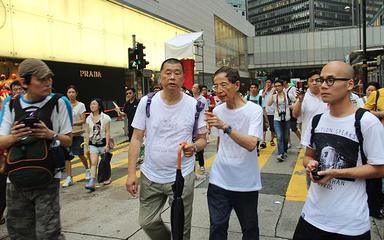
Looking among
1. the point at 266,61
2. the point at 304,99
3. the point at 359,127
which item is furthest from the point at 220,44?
the point at 359,127

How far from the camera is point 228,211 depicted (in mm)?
3369

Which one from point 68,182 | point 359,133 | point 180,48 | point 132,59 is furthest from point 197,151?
point 132,59

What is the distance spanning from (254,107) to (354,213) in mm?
1326

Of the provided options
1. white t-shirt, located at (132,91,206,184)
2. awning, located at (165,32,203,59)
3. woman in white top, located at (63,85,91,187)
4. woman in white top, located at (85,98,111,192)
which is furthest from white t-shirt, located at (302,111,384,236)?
awning, located at (165,32,203,59)

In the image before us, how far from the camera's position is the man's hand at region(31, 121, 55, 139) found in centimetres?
294

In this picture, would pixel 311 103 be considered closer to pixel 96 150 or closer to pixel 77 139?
pixel 96 150

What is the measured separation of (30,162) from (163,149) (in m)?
1.07

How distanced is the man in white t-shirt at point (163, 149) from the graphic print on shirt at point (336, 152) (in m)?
1.12

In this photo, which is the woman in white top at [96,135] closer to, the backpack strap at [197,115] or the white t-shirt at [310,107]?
the white t-shirt at [310,107]

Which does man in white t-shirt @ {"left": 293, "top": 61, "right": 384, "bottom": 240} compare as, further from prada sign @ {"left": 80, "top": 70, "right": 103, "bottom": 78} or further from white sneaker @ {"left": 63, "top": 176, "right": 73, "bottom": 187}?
prada sign @ {"left": 80, "top": 70, "right": 103, "bottom": 78}

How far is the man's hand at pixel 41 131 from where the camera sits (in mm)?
2943

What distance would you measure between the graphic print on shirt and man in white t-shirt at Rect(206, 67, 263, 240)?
79 centimetres

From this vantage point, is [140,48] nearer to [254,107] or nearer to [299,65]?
[254,107]

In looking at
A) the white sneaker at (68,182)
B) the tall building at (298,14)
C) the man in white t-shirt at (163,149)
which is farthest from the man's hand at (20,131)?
the tall building at (298,14)
